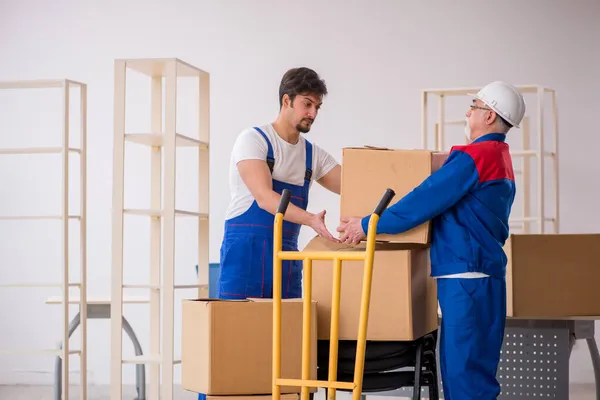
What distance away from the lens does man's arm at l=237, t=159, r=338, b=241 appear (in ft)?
10.1

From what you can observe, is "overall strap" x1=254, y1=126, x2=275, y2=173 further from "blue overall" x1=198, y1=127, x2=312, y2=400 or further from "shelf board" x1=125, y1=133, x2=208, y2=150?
"shelf board" x1=125, y1=133, x2=208, y2=150

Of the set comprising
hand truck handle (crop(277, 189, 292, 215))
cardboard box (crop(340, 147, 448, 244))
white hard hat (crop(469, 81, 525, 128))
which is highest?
white hard hat (crop(469, 81, 525, 128))

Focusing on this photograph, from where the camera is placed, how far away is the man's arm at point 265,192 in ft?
10.1

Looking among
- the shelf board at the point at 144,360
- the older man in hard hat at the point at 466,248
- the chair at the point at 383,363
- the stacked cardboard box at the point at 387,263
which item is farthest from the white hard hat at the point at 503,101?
the shelf board at the point at 144,360

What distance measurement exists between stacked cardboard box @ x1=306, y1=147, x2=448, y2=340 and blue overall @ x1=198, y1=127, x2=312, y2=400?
0.33 metres

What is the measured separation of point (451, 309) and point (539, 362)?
1.07m

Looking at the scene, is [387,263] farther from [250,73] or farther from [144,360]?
[250,73]

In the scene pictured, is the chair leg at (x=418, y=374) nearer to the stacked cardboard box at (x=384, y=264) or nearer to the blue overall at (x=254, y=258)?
the stacked cardboard box at (x=384, y=264)

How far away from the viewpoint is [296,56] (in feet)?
21.6

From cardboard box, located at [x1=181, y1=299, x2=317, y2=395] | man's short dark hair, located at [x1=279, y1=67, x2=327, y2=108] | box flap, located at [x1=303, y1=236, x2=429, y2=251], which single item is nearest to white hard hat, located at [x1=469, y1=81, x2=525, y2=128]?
box flap, located at [x1=303, y1=236, x2=429, y2=251]

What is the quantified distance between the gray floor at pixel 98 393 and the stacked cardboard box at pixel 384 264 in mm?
3068

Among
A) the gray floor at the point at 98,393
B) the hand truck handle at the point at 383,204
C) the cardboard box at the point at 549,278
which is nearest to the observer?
the hand truck handle at the point at 383,204

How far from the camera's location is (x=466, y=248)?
2.80 m

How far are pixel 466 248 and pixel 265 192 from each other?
775 millimetres
